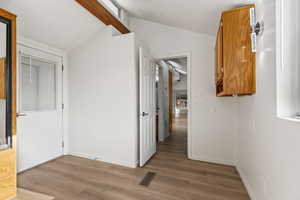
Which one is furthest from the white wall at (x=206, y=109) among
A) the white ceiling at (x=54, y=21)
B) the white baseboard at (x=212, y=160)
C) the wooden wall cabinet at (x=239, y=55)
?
the white ceiling at (x=54, y=21)

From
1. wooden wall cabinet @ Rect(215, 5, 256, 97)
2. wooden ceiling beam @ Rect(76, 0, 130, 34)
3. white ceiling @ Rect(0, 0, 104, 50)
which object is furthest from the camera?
wooden ceiling beam @ Rect(76, 0, 130, 34)

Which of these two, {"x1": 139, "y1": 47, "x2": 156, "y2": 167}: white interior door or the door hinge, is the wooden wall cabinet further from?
{"x1": 139, "y1": 47, "x2": 156, "y2": 167}: white interior door

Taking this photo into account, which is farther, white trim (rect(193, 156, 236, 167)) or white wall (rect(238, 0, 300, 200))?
white trim (rect(193, 156, 236, 167))

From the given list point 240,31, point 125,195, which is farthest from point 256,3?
point 125,195

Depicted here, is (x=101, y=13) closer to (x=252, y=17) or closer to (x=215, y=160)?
(x=252, y=17)

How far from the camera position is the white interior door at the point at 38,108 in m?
2.37

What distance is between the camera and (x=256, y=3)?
61.9 inches

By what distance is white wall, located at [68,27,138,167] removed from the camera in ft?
8.49

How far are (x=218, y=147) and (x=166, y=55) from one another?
7.00 feet

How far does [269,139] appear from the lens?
127 centimetres

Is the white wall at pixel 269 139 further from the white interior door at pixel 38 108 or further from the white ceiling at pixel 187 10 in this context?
the white interior door at pixel 38 108

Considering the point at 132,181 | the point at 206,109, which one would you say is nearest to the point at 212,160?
the point at 206,109

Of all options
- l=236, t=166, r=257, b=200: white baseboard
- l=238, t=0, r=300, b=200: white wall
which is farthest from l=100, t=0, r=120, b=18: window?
l=236, t=166, r=257, b=200: white baseboard

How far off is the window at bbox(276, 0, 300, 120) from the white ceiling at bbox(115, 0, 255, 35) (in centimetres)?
74
